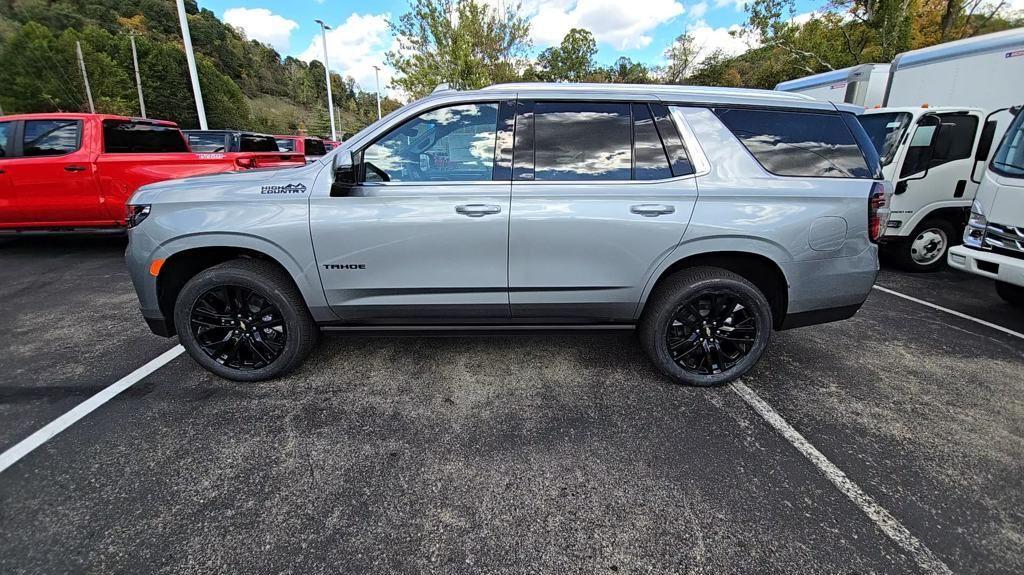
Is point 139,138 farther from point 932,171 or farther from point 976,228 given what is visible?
point 932,171

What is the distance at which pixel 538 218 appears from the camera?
2736 millimetres

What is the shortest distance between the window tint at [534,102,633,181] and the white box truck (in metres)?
5.27

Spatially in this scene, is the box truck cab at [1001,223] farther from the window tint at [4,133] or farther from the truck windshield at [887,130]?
the window tint at [4,133]

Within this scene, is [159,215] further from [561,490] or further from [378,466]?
[561,490]

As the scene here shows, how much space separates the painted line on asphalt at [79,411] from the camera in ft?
7.80

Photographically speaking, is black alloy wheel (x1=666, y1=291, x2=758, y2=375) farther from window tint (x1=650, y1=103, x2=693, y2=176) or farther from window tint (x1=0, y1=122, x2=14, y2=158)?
window tint (x1=0, y1=122, x2=14, y2=158)

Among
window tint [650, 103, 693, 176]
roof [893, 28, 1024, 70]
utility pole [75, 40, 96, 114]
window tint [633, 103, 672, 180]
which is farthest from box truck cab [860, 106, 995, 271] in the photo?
utility pole [75, 40, 96, 114]

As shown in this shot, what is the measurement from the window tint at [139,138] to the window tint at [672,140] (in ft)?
23.7

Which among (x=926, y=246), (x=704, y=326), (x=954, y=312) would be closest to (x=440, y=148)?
Result: (x=704, y=326)

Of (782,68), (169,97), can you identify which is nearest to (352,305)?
(782,68)

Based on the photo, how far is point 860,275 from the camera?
293cm

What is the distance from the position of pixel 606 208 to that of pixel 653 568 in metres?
1.87

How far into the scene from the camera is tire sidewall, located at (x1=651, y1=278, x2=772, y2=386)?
289cm

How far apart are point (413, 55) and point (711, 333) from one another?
54.8ft
